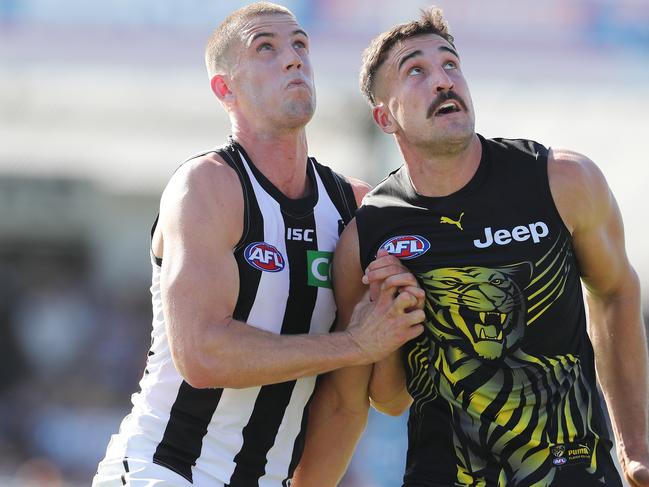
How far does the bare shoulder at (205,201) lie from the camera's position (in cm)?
455

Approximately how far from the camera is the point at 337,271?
493 cm

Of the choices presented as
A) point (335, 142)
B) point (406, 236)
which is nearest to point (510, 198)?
point (406, 236)

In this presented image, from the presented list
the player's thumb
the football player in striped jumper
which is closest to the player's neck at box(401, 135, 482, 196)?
the football player in striped jumper

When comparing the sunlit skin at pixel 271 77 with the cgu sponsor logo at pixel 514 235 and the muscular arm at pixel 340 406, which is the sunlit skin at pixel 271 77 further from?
the cgu sponsor logo at pixel 514 235

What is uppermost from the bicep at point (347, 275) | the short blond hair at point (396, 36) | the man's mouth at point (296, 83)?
the short blond hair at point (396, 36)

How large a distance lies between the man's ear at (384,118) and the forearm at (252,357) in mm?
1094

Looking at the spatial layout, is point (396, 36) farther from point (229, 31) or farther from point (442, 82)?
point (229, 31)

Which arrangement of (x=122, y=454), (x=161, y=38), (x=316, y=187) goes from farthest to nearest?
1. (x=161, y=38)
2. (x=316, y=187)
3. (x=122, y=454)

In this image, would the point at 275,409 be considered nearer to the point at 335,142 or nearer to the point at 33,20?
the point at 33,20

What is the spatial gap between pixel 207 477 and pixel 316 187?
4.60ft

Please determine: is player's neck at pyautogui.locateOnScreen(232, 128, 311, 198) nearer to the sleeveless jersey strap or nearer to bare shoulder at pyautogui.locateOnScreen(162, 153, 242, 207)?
the sleeveless jersey strap

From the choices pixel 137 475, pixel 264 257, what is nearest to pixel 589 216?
pixel 264 257

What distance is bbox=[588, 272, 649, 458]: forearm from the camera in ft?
15.8

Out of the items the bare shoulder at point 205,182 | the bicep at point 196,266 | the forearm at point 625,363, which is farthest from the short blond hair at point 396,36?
the forearm at point 625,363
